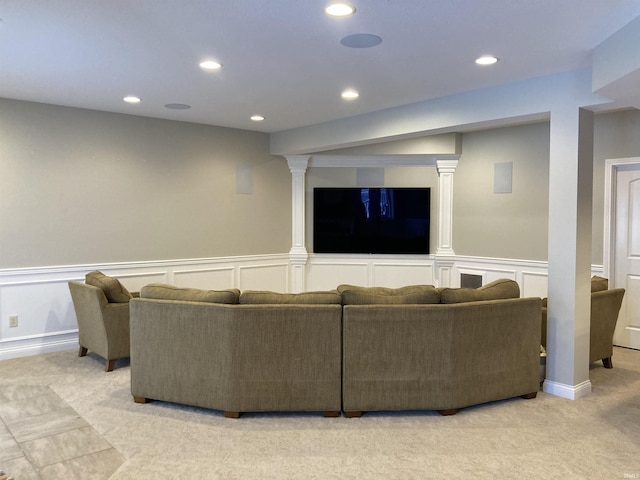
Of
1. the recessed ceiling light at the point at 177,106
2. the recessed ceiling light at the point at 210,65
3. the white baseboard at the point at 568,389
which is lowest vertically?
the white baseboard at the point at 568,389

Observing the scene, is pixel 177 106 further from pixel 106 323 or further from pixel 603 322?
pixel 603 322

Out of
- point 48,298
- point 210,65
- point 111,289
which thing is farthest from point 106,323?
point 210,65

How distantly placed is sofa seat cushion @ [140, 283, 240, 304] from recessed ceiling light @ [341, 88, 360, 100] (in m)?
2.16

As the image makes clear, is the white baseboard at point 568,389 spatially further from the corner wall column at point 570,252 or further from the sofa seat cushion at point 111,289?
the sofa seat cushion at point 111,289

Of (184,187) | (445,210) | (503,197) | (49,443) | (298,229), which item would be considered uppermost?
(184,187)

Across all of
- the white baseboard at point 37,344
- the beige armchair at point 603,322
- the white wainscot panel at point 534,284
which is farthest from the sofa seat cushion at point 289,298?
the white wainscot panel at point 534,284

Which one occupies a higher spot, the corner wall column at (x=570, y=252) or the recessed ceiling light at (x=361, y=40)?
the recessed ceiling light at (x=361, y=40)

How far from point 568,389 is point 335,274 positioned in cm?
386

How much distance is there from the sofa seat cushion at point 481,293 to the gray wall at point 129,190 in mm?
3704

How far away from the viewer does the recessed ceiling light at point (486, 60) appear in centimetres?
365

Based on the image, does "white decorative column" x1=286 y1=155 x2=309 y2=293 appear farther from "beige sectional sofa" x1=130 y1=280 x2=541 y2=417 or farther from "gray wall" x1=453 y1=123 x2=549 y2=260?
"beige sectional sofa" x1=130 y1=280 x2=541 y2=417

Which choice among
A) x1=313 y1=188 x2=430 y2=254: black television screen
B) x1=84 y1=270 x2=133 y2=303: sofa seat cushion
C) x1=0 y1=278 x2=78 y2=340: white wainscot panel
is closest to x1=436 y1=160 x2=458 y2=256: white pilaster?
x1=313 y1=188 x2=430 y2=254: black television screen

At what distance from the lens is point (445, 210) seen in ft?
22.8

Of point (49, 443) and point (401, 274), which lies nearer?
point (49, 443)
